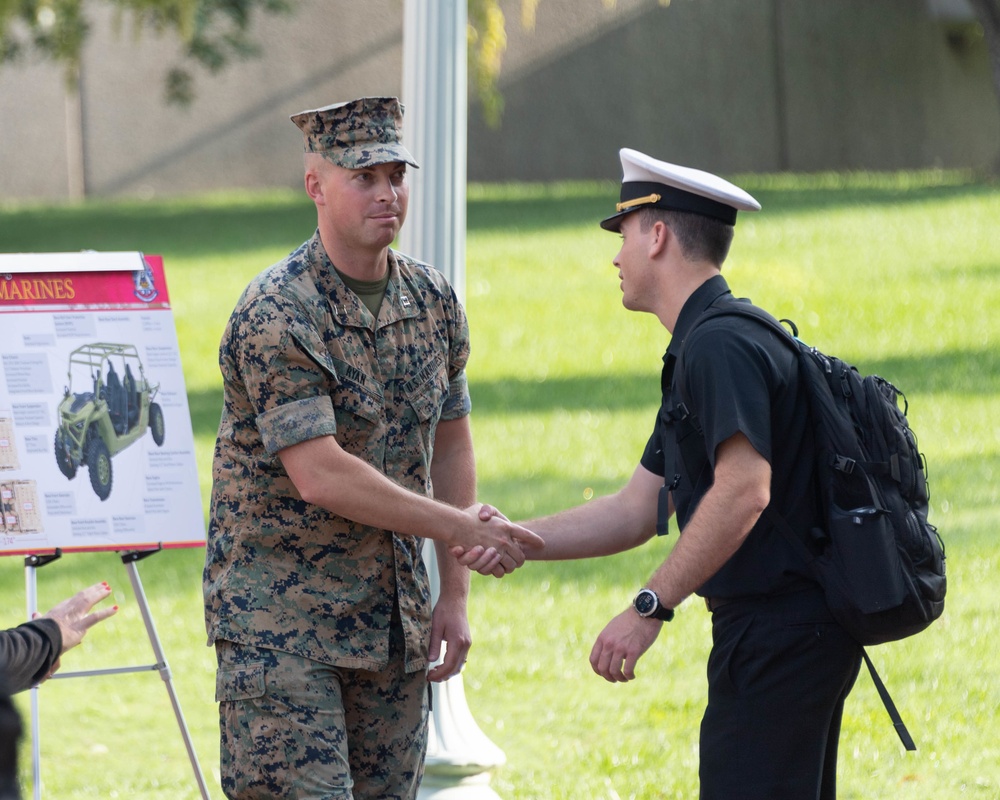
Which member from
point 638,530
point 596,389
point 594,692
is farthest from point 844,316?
point 638,530

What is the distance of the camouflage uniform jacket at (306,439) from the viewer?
3705 mm

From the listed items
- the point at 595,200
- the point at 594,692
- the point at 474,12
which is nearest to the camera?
the point at 594,692

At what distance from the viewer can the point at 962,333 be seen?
15.0 m

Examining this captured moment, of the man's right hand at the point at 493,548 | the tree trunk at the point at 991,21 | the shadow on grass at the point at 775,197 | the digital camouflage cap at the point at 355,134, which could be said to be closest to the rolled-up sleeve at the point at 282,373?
the digital camouflage cap at the point at 355,134

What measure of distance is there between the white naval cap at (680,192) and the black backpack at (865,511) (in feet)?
1.01

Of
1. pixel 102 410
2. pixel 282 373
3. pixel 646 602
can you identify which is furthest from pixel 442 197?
pixel 646 602

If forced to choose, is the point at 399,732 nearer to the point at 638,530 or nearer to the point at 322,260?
the point at 638,530

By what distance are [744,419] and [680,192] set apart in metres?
0.69

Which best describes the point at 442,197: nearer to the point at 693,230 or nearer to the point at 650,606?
the point at 693,230

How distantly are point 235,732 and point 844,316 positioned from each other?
1288 centimetres

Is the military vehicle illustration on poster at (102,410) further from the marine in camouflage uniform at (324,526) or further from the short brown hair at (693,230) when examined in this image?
the short brown hair at (693,230)

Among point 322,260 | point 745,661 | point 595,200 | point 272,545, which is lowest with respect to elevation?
point 745,661

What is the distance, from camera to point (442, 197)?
17.6ft

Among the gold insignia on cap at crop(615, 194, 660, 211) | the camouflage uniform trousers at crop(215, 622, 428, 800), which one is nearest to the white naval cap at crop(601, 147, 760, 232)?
the gold insignia on cap at crop(615, 194, 660, 211)
